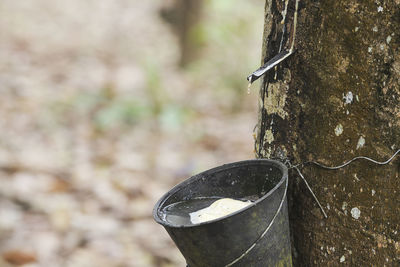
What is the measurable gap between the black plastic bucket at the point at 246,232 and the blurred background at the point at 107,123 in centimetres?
197

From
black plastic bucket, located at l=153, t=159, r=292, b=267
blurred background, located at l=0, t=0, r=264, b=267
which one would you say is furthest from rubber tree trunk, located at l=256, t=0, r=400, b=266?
blurred background, located at l=0, t=0, r=264, b=267

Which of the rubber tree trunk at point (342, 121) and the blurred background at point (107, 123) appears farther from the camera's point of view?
the blurred background at point (107, 123)

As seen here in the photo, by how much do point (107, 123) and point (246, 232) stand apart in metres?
4.49

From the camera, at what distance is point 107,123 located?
18.4ft

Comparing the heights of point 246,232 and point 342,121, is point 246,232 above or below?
below

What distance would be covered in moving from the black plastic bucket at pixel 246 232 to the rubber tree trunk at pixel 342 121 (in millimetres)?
143

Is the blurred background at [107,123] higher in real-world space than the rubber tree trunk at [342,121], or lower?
lower

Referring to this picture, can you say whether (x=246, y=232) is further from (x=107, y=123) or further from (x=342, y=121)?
(x=107, y=123)

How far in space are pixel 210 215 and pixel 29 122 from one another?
14.4 feet

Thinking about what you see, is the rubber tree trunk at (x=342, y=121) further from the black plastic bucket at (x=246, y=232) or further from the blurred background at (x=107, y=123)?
the blurred background at (x=107, y=123)

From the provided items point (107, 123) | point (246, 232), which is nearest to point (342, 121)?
point (246, 232)

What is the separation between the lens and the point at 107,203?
394 cm

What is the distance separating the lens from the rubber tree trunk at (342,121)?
1.34m

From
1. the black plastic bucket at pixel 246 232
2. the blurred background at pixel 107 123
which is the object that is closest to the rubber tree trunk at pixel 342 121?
the black plastic bucket at pixel 246 232
